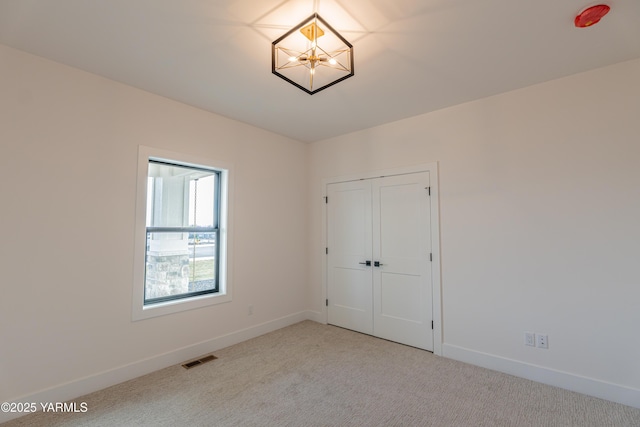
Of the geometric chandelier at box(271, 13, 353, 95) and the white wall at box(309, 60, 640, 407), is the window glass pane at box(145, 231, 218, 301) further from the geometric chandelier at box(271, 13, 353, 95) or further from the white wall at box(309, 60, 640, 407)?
the white wall at box(309, 60, 640, 407)

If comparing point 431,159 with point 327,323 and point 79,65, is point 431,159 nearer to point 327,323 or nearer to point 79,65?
point 327,323

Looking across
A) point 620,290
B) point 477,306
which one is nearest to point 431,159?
point 477,306

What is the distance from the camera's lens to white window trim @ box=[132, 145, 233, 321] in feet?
9.13

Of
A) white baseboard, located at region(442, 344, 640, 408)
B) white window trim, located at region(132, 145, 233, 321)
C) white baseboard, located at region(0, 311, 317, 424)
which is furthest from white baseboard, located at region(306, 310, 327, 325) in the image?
white baseboard, located at region(442, 344, 640, 408)

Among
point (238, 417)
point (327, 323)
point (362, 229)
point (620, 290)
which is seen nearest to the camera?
point (238, 417)

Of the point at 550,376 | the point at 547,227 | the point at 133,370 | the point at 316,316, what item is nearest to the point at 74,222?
the point at 133,370

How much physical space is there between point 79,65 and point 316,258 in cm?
343

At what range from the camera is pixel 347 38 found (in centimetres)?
213

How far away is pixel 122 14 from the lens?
188 cm

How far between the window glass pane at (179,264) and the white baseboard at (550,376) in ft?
9.34

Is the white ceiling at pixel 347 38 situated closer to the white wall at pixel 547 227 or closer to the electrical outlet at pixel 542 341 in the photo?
the white wall at pixel 547 227

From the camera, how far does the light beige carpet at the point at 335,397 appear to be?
6.91 feet

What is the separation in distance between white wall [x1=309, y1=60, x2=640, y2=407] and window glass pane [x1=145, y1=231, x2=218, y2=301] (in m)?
2.74

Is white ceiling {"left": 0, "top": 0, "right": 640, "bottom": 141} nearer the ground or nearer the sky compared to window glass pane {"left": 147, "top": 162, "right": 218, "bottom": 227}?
nearer the sky
